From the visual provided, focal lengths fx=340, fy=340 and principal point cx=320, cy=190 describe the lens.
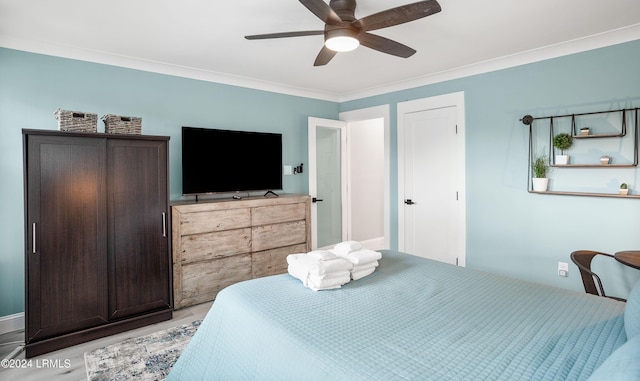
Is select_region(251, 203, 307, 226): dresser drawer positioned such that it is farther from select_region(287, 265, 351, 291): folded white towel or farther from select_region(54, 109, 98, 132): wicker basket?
select_region(287, 265, 351, 291): folded white towel

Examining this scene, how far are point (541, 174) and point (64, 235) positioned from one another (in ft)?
13.3

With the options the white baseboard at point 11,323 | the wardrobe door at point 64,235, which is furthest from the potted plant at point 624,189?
the white baseboard at point 11,323

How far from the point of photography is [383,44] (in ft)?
7.52

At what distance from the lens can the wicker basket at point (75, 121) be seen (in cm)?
252

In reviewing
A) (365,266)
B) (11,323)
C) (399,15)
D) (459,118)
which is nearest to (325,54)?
(399,15)

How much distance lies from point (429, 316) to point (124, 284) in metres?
2.47

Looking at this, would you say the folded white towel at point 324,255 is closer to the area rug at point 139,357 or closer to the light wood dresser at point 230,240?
the area rug at point 139,357

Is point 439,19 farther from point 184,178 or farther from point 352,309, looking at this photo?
point 184,178

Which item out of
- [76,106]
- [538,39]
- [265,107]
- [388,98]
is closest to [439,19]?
[538,39]

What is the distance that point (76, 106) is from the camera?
308 centimetres

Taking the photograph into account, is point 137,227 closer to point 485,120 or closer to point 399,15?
point 399,15

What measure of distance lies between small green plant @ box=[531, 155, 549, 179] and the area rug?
338cm

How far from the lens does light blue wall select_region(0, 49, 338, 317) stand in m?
2.81

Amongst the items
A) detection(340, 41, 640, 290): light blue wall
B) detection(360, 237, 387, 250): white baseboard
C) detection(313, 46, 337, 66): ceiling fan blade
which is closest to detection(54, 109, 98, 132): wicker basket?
detection(313, 46, 337, 66): ceiling fan blade
